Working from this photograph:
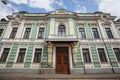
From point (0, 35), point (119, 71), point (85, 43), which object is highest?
point (0, 35)

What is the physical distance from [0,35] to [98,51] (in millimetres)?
12709

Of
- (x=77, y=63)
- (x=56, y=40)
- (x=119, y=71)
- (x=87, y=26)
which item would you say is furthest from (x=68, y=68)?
(x=87, y=26)

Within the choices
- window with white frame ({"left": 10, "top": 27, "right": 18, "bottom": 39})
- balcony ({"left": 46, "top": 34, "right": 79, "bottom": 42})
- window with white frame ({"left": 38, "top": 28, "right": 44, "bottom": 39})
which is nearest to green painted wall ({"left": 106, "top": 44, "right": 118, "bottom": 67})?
balcony ({"left": 46, "top": 34, "right": 79, "bottom": 42})

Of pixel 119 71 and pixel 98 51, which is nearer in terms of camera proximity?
pixel 119 71

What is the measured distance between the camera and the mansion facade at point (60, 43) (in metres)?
11.5

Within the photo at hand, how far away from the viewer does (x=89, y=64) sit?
38.2 ft

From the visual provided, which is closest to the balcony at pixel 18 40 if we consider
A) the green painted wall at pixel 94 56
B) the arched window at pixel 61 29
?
the arched window at pixel 61 29

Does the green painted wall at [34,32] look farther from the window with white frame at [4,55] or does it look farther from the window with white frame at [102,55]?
the window with white frame at [102,55]

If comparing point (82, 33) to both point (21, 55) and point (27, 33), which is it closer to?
point (27, 33)

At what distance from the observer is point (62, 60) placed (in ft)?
39.7

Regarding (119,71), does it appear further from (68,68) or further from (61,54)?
(61,54)

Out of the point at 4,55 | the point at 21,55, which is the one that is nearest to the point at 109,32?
the point at 21,55

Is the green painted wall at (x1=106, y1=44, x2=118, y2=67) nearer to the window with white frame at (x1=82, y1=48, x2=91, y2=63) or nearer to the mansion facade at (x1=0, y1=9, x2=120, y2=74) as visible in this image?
the mansion facade at (x1=0, y1=9, x2=120, y2=74)

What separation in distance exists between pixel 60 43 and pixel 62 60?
1.99 metres
